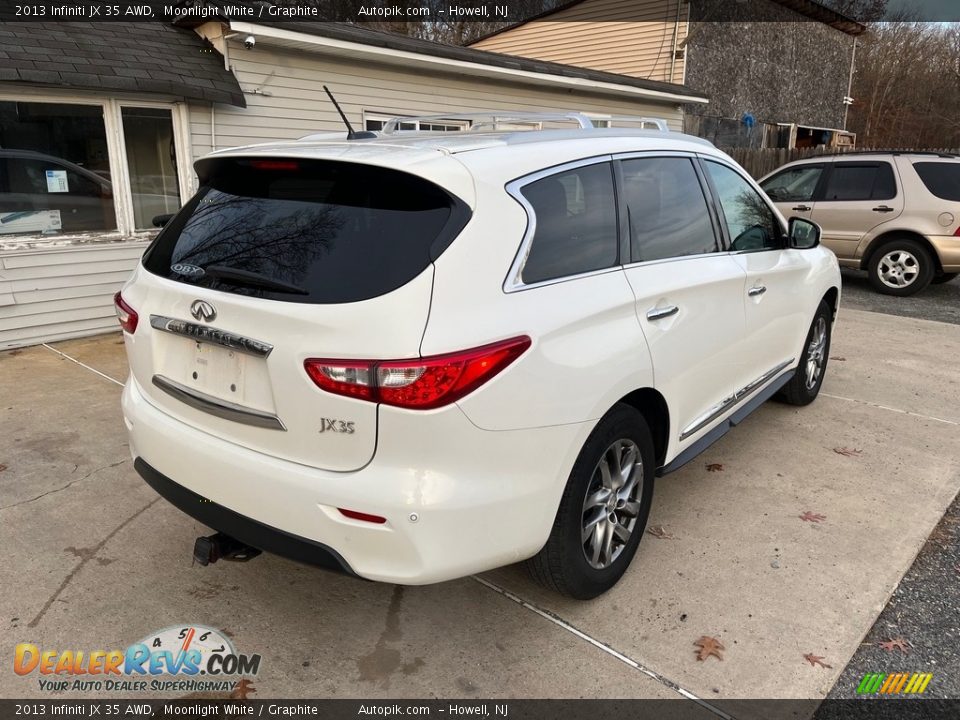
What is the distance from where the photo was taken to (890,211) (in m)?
9.31

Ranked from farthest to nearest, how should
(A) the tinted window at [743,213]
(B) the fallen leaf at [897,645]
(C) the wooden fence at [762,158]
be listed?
1. (C) the wooden fence at [762,158]
2. (A) the tinted window at [743,213]
3. (B) the fallen leaf at [897,645]

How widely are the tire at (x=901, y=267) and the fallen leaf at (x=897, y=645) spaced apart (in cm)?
817

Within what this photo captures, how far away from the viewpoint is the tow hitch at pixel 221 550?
2.50m

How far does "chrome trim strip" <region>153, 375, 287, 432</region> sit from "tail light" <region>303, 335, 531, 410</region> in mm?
263

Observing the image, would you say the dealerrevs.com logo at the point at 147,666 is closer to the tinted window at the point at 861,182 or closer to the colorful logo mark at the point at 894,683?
the colorful logo mark at the point at 894,683

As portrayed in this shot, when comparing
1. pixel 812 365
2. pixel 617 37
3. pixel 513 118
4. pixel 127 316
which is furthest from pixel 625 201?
pixel 617 37

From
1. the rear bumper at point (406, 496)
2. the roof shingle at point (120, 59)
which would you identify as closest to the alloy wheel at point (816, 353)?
the rear bumper at point (406, 496)

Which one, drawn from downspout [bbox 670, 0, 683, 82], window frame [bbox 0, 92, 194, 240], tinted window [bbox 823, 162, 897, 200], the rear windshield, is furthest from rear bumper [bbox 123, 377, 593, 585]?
downspout [bbox 670, 0, 683, 82]

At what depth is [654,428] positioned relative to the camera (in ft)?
10.1

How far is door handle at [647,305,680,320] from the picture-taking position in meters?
2.79

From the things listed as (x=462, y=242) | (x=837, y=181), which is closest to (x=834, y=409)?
(x=462, y=242)

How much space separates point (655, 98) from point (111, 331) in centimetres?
1049

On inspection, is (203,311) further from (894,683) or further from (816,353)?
(816,353)

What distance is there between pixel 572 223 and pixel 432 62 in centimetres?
713
